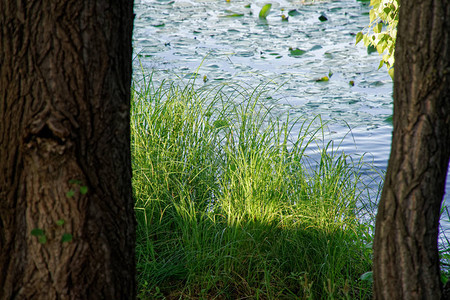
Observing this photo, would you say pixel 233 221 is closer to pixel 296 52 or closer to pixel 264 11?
pixel 296 52

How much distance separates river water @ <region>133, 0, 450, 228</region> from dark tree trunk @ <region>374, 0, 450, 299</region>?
2.43m

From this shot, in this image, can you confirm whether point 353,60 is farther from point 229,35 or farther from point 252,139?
point 252,139

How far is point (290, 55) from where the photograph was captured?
668cm

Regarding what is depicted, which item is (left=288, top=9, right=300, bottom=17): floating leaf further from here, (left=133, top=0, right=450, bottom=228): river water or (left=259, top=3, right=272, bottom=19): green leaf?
(left=259, top=3, right=272, bottom=19): green leaf

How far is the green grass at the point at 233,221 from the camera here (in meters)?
2.53

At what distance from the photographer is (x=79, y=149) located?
1617mm

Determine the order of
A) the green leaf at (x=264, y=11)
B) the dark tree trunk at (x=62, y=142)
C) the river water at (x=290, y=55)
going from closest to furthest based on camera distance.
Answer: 1. the dark tree trunk at (x=62, y=142)
2. the river water at (x=290, y=55)
3. the green leaf at (x=264, y=11)

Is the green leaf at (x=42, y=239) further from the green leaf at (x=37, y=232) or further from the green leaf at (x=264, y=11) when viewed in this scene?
the green leaf at (x=264, y=11)

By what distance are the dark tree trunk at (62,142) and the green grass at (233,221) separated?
79 cm

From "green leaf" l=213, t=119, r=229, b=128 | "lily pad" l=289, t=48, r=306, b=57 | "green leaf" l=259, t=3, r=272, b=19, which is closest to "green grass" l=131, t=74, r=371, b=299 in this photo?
"green leaf" l=213, t=119, r=229, b=128

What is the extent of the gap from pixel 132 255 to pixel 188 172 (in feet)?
4.40

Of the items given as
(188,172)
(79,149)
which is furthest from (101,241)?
(188,172)

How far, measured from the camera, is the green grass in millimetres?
2533

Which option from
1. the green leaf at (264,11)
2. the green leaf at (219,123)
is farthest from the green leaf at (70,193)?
the green leaf at (264,11)
